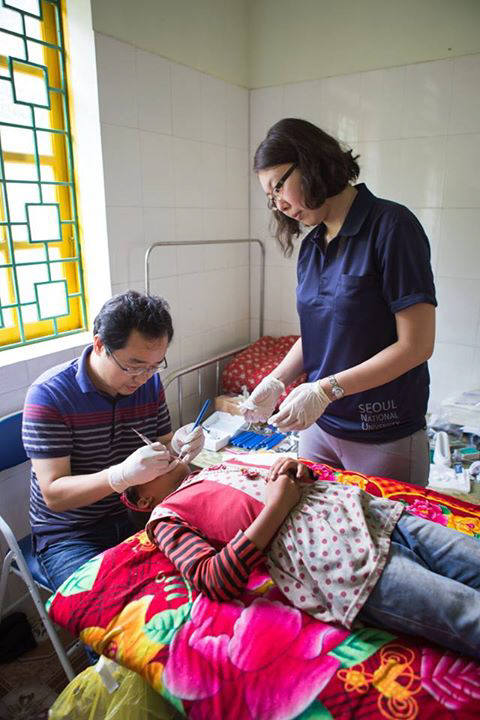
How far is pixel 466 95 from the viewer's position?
2.49 m

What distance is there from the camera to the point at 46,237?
228 centimetres

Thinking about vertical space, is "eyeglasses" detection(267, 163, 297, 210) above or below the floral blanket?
above

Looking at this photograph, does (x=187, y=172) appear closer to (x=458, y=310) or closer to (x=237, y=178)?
(x=237, y=178)

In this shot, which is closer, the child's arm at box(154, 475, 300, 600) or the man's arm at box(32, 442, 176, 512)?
the child's arm at box(154, 475, 300, 600)

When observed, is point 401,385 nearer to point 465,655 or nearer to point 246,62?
point 465,655

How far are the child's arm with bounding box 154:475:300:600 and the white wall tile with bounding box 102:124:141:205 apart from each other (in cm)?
162

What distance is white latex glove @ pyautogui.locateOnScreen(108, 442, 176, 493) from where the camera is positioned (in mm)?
1317

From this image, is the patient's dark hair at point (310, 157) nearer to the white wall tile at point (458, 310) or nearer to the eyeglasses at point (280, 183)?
the eyeglasses at point (280, 183)

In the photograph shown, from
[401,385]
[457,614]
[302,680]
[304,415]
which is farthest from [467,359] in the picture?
[302,680]

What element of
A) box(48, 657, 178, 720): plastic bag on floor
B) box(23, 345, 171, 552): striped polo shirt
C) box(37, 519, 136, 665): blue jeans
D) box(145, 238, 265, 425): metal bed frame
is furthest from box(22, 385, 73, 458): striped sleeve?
box(145, 238, 265, 425): metal bed frame

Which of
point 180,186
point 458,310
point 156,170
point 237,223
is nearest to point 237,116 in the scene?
point 237,223

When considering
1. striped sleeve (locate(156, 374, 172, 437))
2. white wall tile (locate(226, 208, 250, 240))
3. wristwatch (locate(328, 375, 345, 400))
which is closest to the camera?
wristwatch (locate(328, 375, 345, 400))

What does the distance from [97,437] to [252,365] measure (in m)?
1.65

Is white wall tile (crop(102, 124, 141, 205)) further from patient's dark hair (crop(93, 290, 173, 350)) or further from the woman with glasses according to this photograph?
patient's dark hair (crop(93, 290, 173, 350))
